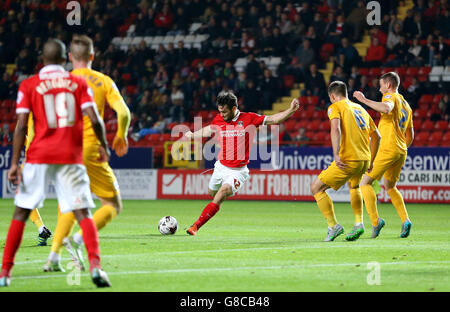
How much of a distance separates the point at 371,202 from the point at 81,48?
5.67 meters

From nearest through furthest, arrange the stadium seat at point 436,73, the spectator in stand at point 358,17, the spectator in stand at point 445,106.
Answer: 1. the spectator in stand at point 445,106
2. the stadium seat at point 436,73
3. the spectator in stand at point 358,17

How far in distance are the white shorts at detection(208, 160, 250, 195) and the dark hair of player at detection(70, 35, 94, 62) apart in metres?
4.74

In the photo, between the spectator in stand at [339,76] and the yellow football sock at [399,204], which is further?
the spectator in stand at [339,76]

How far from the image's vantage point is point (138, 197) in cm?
2411

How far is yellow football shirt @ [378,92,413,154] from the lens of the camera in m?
12.2

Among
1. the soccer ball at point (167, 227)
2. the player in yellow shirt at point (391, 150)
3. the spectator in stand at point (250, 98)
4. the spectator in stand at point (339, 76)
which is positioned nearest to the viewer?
the player in yellow shirt at point (391, 150)

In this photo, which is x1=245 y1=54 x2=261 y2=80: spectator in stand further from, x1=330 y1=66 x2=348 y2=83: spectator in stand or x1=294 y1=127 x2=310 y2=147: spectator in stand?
x1=294 y1=127 x2=310 y2=147: spectator in stand

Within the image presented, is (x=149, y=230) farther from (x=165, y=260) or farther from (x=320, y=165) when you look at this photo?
(x=320, y=165)

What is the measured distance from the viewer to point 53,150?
6695 millimetres

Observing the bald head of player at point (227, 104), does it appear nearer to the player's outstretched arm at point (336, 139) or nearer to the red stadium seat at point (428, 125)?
the player's outstretched arm at point (336, 139)

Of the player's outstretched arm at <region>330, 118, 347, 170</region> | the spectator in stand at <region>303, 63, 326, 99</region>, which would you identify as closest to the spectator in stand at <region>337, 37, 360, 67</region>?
the spectator in stand at <region>303, 63, 326, 99</region>

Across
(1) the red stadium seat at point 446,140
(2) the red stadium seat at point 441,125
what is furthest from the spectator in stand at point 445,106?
(1) the red stadium seat at point 446,140

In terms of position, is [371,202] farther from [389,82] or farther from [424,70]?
[424,70]

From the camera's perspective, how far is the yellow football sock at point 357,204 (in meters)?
11.5
